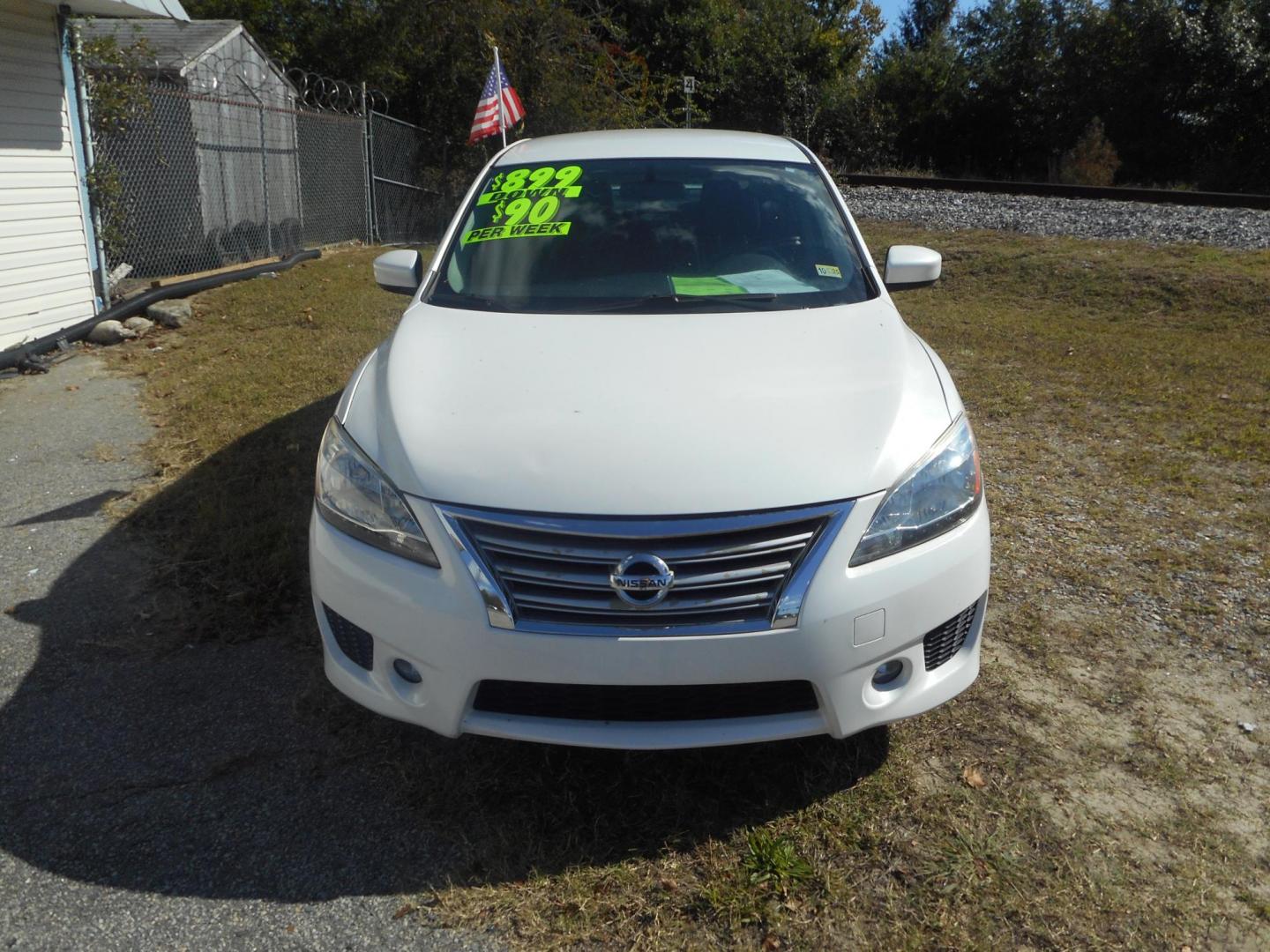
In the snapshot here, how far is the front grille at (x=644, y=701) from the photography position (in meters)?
2.45

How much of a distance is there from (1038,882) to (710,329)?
1.80 metres

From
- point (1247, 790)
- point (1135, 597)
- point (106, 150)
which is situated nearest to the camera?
point (1247, 790)

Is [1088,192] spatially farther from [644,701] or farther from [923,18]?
[923,18]

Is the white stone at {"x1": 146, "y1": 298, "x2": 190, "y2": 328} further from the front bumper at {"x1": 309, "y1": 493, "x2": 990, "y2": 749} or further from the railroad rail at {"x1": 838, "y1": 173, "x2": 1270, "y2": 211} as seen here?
the railroad rail at {"x1": 838, "y1": 173, "x2": 1270, "y2": 211}

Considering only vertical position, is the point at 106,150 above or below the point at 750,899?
above

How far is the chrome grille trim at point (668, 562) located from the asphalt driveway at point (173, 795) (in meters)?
0.76

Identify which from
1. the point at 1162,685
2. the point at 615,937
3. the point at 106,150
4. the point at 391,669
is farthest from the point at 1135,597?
the point at 106,150

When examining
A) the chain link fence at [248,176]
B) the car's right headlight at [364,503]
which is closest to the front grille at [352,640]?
the car's right headlight at [364,503]

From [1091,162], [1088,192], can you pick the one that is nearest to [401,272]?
[1088,192]

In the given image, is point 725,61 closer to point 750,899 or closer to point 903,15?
point 750,899

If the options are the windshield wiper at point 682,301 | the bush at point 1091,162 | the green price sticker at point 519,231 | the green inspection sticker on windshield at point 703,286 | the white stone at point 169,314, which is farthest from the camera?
the bush at point 1091,162

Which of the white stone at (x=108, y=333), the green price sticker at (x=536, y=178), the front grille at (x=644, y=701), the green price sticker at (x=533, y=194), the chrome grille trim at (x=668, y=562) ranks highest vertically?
the green price sticker at (x=536, y=178)

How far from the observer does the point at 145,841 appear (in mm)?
2633

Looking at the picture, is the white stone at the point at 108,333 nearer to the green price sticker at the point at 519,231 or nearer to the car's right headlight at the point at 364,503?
the green price sticker at the point at 519,231
